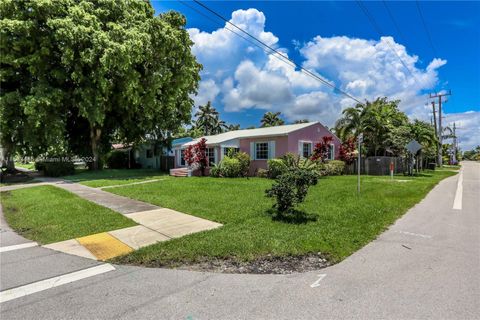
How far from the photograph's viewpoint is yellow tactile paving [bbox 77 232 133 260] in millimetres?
5031

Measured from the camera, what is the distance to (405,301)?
3.39 m

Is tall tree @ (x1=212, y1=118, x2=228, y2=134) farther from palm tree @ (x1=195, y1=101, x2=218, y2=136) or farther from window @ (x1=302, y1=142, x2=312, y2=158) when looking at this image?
window @ (x1=302, y1=142, x2=312, y2=158)

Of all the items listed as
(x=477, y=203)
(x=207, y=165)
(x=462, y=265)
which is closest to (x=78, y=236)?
(x=462, y=265)

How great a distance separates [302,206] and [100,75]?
15747mm

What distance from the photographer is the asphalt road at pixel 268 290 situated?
3.17 m

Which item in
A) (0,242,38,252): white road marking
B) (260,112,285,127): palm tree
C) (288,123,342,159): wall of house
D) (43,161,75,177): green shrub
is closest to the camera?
(0,242,38,252): white road marking

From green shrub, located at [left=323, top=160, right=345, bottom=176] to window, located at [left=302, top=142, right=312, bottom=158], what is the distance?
5.01 feet

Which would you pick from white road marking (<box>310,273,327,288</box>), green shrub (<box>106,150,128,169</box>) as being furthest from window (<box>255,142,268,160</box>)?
green shrub (<box>106,150,128,169</box>)

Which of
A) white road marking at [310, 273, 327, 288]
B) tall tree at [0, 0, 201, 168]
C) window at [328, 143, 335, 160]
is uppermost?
tall tree at [0, 0, 201, 168]

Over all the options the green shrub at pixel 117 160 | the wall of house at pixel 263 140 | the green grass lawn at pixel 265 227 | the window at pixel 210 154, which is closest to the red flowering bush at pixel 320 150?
the wall of house at pixel 263 140

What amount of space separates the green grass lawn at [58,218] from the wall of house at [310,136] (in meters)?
13.5

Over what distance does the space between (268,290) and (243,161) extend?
52.0 ft

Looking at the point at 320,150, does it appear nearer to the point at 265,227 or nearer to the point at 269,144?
the point at 269,144

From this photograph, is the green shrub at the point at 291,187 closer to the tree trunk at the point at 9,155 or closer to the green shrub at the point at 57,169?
the green shrub at the point at 57,169
